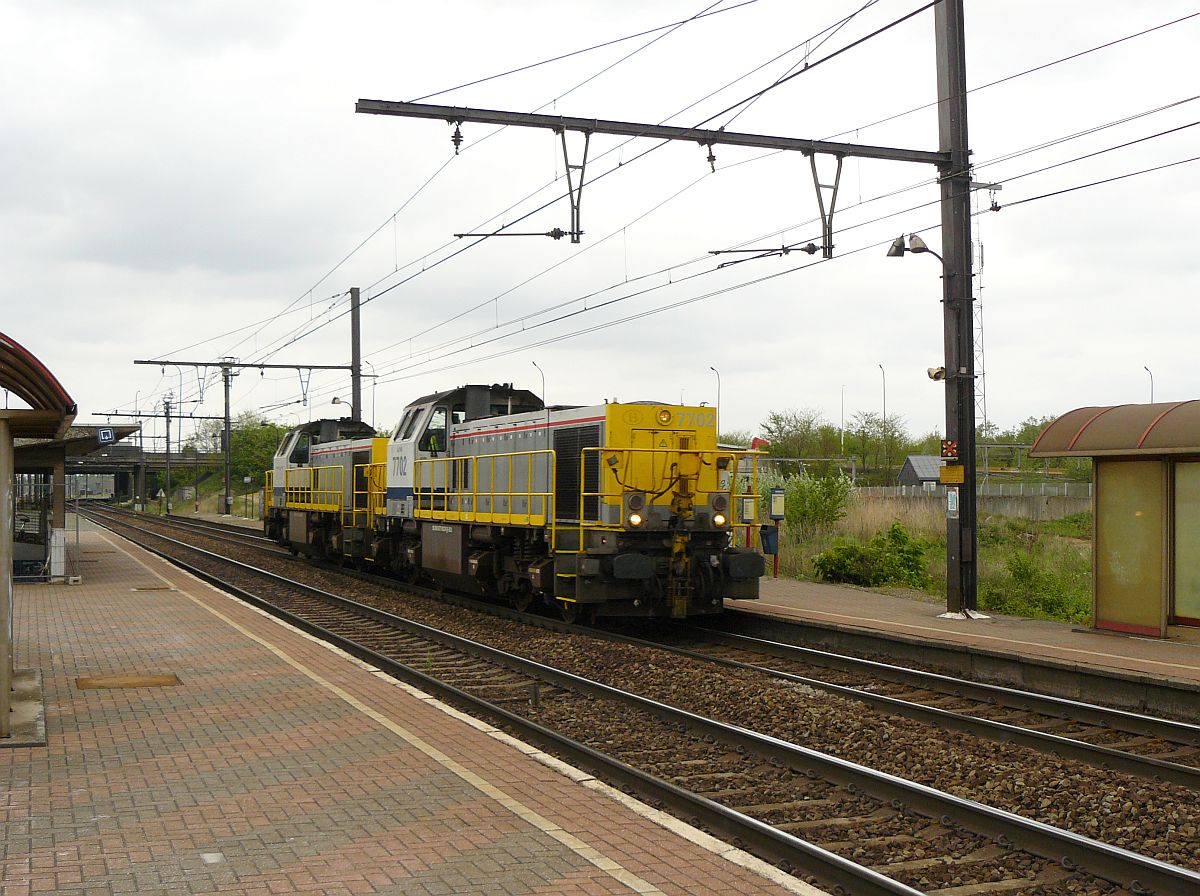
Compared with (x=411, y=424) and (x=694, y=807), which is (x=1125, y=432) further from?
(x=411, y=424)

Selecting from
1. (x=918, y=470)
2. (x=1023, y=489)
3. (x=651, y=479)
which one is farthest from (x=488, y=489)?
(x=918, y=470)

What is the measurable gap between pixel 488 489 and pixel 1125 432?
928 centimetres

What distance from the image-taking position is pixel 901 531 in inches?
884

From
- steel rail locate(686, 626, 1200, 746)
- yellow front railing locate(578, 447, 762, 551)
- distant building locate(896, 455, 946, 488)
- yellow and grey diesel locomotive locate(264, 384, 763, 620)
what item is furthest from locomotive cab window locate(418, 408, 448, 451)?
distant building locate(896, 455, 946, 488)

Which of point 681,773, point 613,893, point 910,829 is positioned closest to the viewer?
point 613,893

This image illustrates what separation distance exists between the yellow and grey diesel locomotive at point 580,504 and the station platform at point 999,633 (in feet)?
5.75

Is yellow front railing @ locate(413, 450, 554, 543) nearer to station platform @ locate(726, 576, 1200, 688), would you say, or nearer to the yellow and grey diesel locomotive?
the yellow and grey diesel locomotive

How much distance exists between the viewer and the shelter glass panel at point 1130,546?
13398 mm

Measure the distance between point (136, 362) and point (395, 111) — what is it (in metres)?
29.8

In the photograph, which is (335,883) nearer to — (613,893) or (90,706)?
(613,893)

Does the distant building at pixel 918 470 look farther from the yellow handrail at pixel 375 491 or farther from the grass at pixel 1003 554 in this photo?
the yellow handrail at pixel 375 491

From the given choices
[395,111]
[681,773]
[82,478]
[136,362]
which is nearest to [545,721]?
[681,773]

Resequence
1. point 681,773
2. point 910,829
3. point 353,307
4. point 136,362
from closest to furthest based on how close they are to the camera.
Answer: point 910,829, point 681,773, point 353,307, point 136,362

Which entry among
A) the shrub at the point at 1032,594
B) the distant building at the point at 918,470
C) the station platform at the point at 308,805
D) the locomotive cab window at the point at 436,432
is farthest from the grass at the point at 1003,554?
the distant building at the point at 918,470
